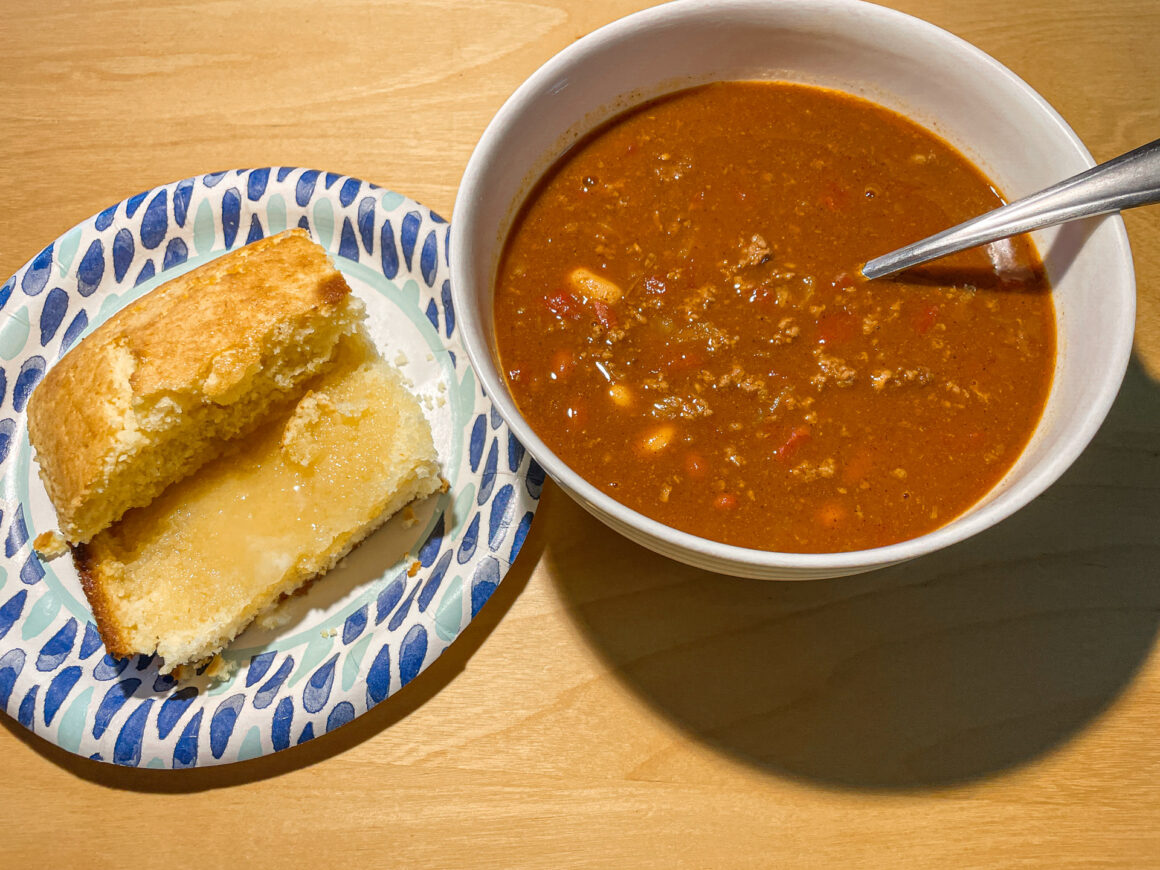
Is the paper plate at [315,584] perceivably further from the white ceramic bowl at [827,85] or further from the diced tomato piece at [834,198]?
the diced tomato piece at [834,198]

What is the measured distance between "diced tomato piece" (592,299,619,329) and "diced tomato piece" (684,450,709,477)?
308 mm

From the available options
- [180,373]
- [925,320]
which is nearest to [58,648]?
[180,373]

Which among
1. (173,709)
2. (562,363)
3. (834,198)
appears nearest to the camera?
(562,363)

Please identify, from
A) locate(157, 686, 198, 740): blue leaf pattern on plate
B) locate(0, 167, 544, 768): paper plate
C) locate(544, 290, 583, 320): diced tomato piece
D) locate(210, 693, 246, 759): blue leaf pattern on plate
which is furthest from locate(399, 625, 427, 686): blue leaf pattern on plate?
locate(544, 290, 583, 320): diced tomato piece

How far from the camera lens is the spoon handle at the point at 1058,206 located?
1424mm

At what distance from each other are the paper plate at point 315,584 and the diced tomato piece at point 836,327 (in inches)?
28.9

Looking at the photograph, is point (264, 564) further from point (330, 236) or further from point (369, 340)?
point (330, 236)

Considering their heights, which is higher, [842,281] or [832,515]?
[842,281]

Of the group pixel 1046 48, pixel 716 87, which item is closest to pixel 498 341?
pixel 716 87

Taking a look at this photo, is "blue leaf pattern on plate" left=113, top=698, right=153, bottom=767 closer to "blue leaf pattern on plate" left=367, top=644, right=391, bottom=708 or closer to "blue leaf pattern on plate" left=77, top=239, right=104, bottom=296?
"blue leaf pattern on plate" left=367, top=644, right=391, bottom=708

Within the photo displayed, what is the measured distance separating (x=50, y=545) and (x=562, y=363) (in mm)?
1367

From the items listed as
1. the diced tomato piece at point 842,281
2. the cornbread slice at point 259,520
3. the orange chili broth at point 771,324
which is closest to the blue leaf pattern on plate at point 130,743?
the cornbread slice at point 259,520

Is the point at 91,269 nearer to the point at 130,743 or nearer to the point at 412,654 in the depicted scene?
the point at 130,743

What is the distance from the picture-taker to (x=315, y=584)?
2.02 m
